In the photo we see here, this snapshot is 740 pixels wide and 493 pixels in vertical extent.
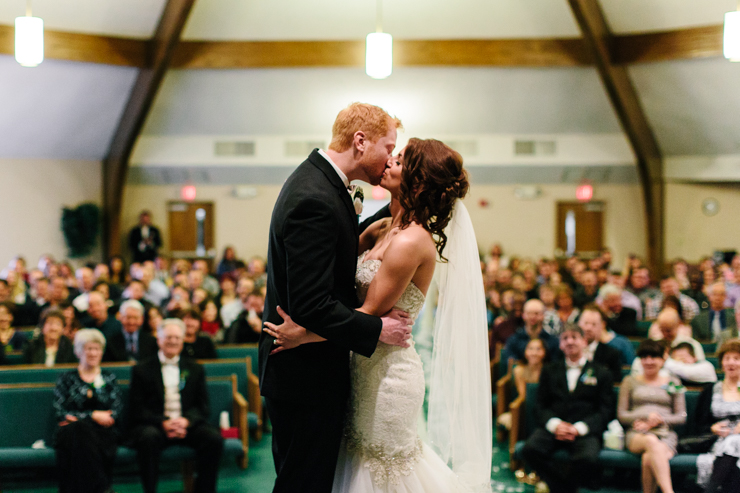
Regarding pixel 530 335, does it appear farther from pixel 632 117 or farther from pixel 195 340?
pixel 632 117

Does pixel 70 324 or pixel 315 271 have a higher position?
pixel 315 271

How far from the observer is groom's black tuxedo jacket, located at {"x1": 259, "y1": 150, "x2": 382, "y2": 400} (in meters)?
2.22

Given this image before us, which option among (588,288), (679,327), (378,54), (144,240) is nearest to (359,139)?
(679,327)

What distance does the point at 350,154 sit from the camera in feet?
7.92

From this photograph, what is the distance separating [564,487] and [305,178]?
10.1 ft

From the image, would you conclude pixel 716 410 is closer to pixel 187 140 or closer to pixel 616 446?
pixel 616 446

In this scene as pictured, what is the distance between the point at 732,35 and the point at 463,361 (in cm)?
482

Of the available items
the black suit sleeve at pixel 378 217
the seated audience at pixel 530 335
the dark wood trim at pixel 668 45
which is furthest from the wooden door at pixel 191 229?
the black suit sleeve at pixel 378 217

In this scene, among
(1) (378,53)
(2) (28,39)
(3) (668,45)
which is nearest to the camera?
(2) (28,39)

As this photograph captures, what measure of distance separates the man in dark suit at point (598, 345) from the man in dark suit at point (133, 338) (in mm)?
3335

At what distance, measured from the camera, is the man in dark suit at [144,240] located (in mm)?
13805

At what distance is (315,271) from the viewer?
2.21 metres

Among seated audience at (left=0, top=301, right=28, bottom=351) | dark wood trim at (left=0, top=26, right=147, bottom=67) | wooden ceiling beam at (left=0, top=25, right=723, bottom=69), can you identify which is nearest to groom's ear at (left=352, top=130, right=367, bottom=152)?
seated audience at (left=0, top=301, right=28, bottom=351)

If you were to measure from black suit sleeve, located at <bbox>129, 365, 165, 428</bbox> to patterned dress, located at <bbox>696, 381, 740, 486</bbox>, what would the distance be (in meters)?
3.24
